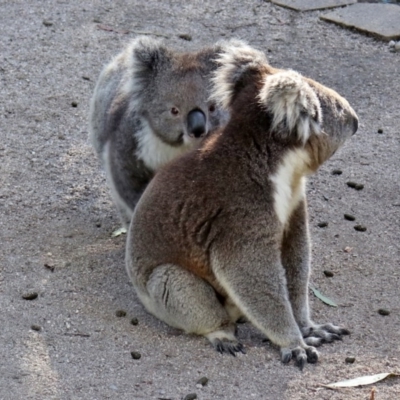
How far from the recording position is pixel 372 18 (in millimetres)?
9109

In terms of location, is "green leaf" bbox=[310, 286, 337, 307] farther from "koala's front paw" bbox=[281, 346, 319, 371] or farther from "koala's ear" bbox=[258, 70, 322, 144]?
"koala's ear" bbox=[258, 70, 322, 144]

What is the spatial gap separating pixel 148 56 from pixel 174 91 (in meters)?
0.30

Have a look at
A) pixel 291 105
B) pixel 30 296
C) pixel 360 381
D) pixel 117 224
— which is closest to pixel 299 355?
pixel 360 381

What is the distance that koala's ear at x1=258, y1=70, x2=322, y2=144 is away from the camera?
14.8ft

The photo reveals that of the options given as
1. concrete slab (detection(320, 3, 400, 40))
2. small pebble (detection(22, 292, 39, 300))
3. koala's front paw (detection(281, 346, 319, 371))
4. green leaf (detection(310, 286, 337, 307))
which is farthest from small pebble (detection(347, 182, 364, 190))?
concrete slab (detection(320, 3, 400, 40))

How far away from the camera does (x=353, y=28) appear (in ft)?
29.7

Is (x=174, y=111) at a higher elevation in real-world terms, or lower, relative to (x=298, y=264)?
higher

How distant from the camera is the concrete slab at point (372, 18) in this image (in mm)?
8883

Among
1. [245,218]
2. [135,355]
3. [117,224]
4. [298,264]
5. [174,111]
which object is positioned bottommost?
[117,224]

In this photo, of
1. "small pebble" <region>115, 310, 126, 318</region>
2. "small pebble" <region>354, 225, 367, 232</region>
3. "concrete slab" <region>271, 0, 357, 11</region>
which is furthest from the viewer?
"concrete slab" <region>271, 0, 357, 11</region>

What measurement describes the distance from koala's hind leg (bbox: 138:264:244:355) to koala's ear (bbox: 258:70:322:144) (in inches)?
34.2

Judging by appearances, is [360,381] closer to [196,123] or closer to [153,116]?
[196,123]

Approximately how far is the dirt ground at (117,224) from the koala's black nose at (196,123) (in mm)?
907

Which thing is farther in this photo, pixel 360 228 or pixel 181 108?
pixel 360 228
